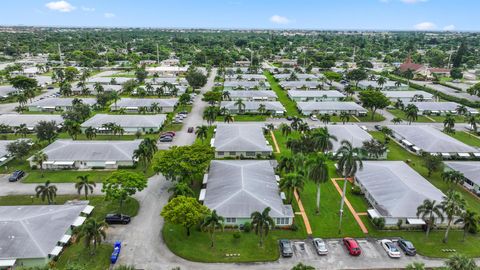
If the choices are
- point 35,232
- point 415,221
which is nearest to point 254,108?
point 415,221

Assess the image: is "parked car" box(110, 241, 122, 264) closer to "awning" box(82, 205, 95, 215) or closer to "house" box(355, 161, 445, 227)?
"awning" box(82, 205, 95, 215)

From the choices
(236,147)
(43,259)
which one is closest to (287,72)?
(236,147)

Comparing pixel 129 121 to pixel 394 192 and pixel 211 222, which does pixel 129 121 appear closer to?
pixel 211 222

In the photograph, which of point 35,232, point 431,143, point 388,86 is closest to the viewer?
point 35,232

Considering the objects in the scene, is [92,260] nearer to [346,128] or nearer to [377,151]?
[377,151]

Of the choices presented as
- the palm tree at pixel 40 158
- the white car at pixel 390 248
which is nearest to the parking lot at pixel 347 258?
the white car at pixel 390 248

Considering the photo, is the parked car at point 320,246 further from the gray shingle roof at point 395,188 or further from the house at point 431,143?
the house at point 431,143
